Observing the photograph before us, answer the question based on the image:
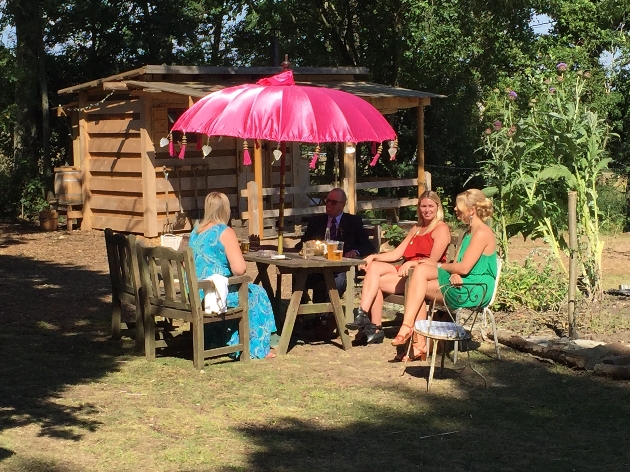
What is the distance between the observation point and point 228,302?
7.61m

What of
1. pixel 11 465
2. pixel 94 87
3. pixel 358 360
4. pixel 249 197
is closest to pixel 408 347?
pixel 358 360

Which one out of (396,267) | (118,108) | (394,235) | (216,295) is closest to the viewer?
Answer: (216,295)

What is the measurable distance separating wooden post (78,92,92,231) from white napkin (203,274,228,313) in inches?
414

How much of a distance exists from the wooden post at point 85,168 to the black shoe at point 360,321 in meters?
10.0

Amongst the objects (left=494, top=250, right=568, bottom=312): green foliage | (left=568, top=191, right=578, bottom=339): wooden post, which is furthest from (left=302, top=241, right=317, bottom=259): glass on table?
(left=568, top=191, right=578, bottom=339): wooden post

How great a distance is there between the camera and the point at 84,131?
17.3 metres

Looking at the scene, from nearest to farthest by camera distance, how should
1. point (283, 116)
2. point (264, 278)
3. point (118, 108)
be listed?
point (283, 116) → point (264, 278) → point (118, 108)

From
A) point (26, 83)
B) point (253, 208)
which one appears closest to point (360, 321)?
point (253, 208)

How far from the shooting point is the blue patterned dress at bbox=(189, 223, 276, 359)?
757 centimetres

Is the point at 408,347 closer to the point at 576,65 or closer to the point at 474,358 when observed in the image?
the point at 474,358

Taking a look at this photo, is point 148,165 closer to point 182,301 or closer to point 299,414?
point 182,301

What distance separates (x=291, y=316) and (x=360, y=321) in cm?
64

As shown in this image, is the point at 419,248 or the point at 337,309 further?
the point at 419,248

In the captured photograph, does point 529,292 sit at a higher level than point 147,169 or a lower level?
lower
